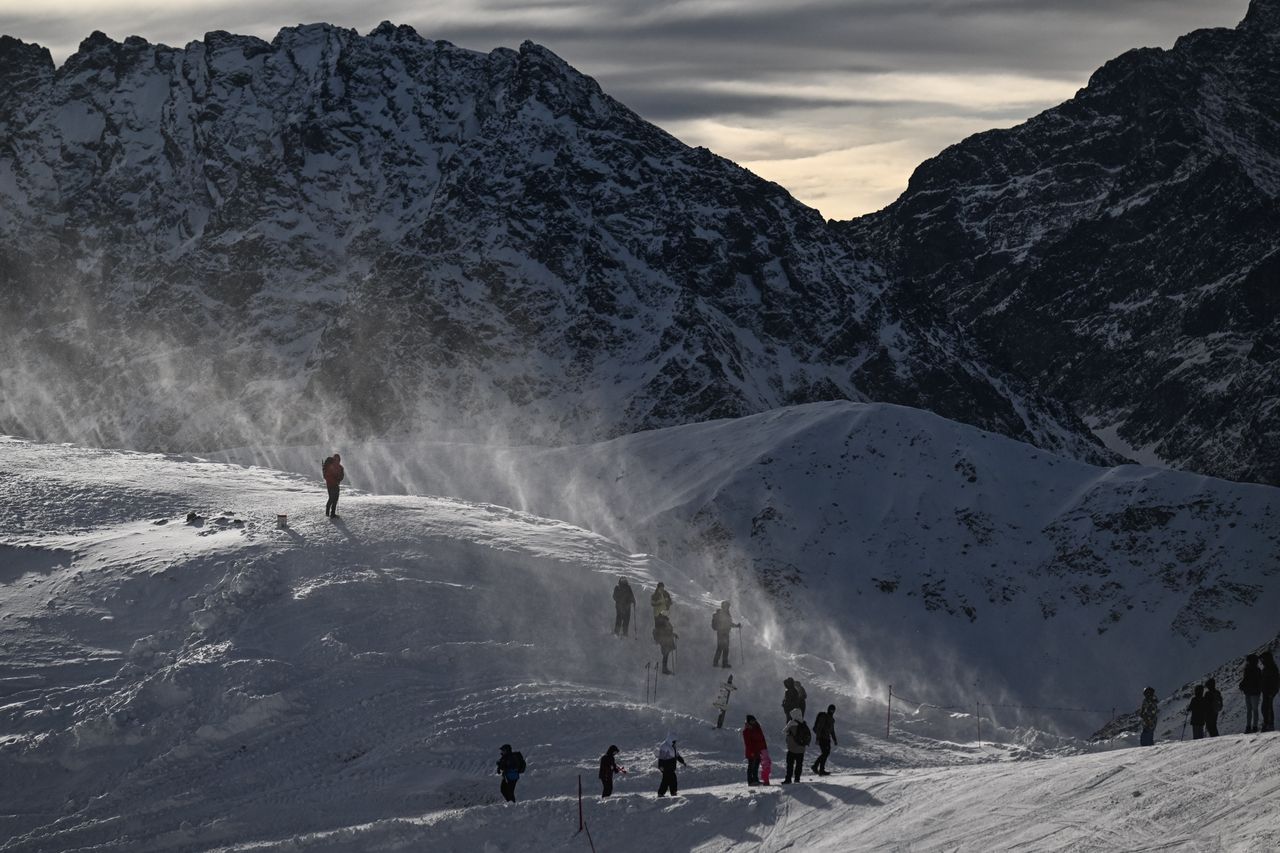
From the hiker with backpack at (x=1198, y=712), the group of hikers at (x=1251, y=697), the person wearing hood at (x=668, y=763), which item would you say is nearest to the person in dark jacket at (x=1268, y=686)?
the group of hikers at (x=1251, y=697)

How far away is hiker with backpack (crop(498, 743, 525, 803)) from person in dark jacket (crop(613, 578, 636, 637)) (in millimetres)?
8754

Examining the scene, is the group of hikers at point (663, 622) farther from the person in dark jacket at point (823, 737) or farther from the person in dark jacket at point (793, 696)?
the person in dark jacket at point (823, 737)

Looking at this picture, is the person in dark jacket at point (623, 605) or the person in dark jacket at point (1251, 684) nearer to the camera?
the person in dark jacket at point (1251, 684)

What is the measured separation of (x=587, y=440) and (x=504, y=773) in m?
157

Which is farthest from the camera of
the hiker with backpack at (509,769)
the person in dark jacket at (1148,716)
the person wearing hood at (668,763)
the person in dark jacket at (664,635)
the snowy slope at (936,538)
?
the snowy slope at (936,538)

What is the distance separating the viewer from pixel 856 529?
8181 centimetres

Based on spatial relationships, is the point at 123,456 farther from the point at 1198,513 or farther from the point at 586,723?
the point at 1198,513

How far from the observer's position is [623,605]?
3388 cm

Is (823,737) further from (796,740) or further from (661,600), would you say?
(661,600)

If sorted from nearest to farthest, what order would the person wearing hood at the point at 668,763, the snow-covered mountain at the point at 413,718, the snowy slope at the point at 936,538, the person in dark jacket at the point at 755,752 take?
the snow-covered mountain at the point at 413,718
the person wearing hood at the point at 668,763
the person in dark jacket at the point at 755,752
the snowy slope at the point at 936,538

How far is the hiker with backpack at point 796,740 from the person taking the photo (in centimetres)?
2455

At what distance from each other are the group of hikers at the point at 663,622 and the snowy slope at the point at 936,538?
32.5 m

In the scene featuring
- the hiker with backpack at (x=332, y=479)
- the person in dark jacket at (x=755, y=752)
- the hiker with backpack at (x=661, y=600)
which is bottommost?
the person in dark jacket at (x=755, y=752)

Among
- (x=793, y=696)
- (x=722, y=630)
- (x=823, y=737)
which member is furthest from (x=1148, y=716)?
(x=722, y=630)
